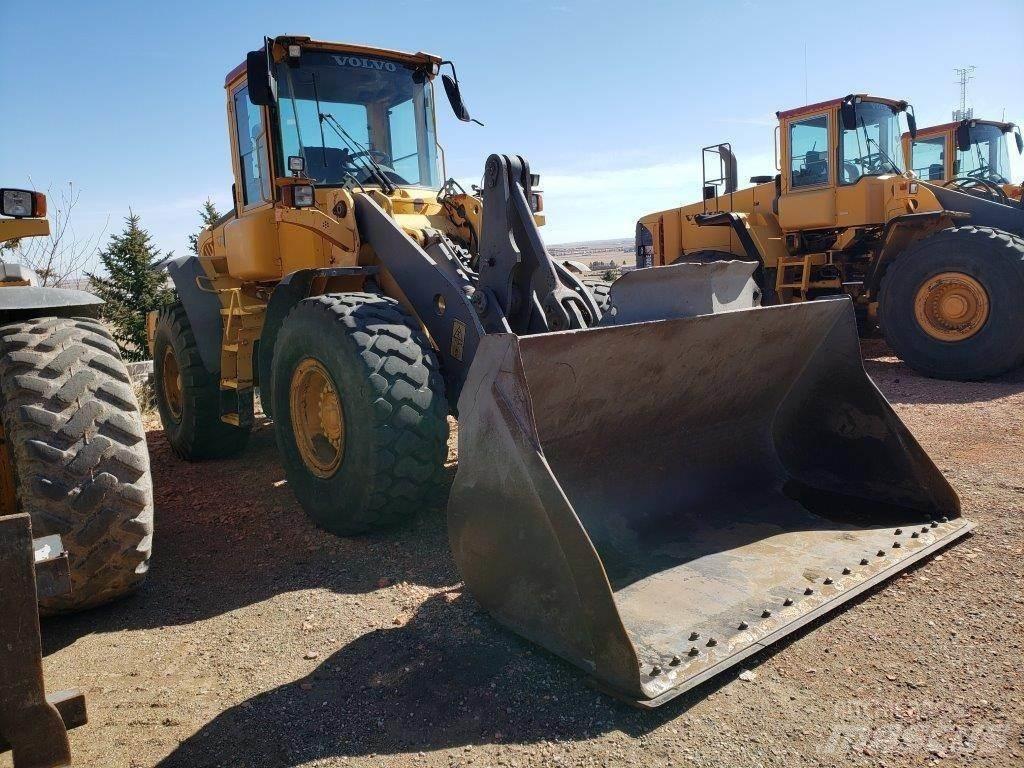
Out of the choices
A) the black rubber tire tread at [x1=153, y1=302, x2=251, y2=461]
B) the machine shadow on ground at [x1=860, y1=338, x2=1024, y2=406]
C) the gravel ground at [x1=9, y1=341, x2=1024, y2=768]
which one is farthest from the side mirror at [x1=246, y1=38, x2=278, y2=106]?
the machine shadow on ground at [x1=860, y1=338, x2=1024, y2=406]

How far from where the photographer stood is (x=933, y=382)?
27.7 feet

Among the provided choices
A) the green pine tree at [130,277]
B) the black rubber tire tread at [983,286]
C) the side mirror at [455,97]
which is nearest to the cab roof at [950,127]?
the black rubber tire tread at [983,286]

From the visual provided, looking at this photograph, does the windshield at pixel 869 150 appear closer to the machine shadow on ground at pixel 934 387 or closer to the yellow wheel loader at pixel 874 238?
the yellow wheel loader at pixel 874 238

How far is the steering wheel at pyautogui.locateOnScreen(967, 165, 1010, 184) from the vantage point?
12.0 metres

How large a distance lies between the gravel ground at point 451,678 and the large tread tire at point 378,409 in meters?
0.27

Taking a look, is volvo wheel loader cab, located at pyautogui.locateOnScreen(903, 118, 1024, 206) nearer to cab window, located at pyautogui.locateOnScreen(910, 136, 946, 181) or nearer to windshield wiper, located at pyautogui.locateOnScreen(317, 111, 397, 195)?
cab window, located at pyautogui.locateOnScreen(910, 136, 946, 181)

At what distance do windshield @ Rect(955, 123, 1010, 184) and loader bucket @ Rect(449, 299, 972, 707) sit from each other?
979cm

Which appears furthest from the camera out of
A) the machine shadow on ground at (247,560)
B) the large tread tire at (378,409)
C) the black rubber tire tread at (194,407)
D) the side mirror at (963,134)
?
the side mirror at (963,134)

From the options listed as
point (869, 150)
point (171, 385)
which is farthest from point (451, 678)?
point (869, 150)

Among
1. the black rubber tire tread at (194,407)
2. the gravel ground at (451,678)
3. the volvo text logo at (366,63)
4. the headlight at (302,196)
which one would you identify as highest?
the volvo text logo at (366,63)

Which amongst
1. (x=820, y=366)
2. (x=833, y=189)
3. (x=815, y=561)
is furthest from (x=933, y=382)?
(x=815, y=561)

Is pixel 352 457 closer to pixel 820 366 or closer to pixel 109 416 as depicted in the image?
pixel 109 416

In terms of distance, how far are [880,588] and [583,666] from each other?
142 centimetres

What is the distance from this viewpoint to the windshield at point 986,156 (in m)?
11.9
